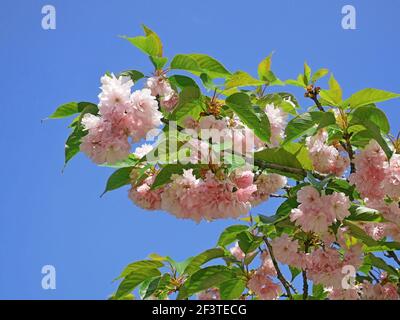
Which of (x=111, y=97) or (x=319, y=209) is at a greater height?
(x=111, y=97)

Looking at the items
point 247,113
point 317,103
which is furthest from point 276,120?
point 247,113

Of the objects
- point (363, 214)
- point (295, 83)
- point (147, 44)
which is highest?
point (147, 44)

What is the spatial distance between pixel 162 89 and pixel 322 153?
83 cm

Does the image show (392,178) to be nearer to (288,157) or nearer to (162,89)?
(288,157)

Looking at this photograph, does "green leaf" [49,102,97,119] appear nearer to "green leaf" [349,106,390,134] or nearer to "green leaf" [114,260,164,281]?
"green leaf" [114,260,164,281]

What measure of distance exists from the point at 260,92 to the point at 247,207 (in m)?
0.82

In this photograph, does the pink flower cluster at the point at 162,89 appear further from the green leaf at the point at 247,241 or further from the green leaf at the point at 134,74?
the green leaf at the point at 247,241

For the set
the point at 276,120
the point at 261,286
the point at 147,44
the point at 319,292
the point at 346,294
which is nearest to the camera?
the point at 147,44

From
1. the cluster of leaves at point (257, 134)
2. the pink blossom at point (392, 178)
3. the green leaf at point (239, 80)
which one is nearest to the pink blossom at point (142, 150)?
the cluster of leaves at point (257, 134)

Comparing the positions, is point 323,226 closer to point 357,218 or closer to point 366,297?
point 357,218

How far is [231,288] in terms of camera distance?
9.58 feet

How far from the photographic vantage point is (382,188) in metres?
2.42

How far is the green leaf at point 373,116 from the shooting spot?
2.31 m

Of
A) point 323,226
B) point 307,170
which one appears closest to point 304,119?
point 307,170
